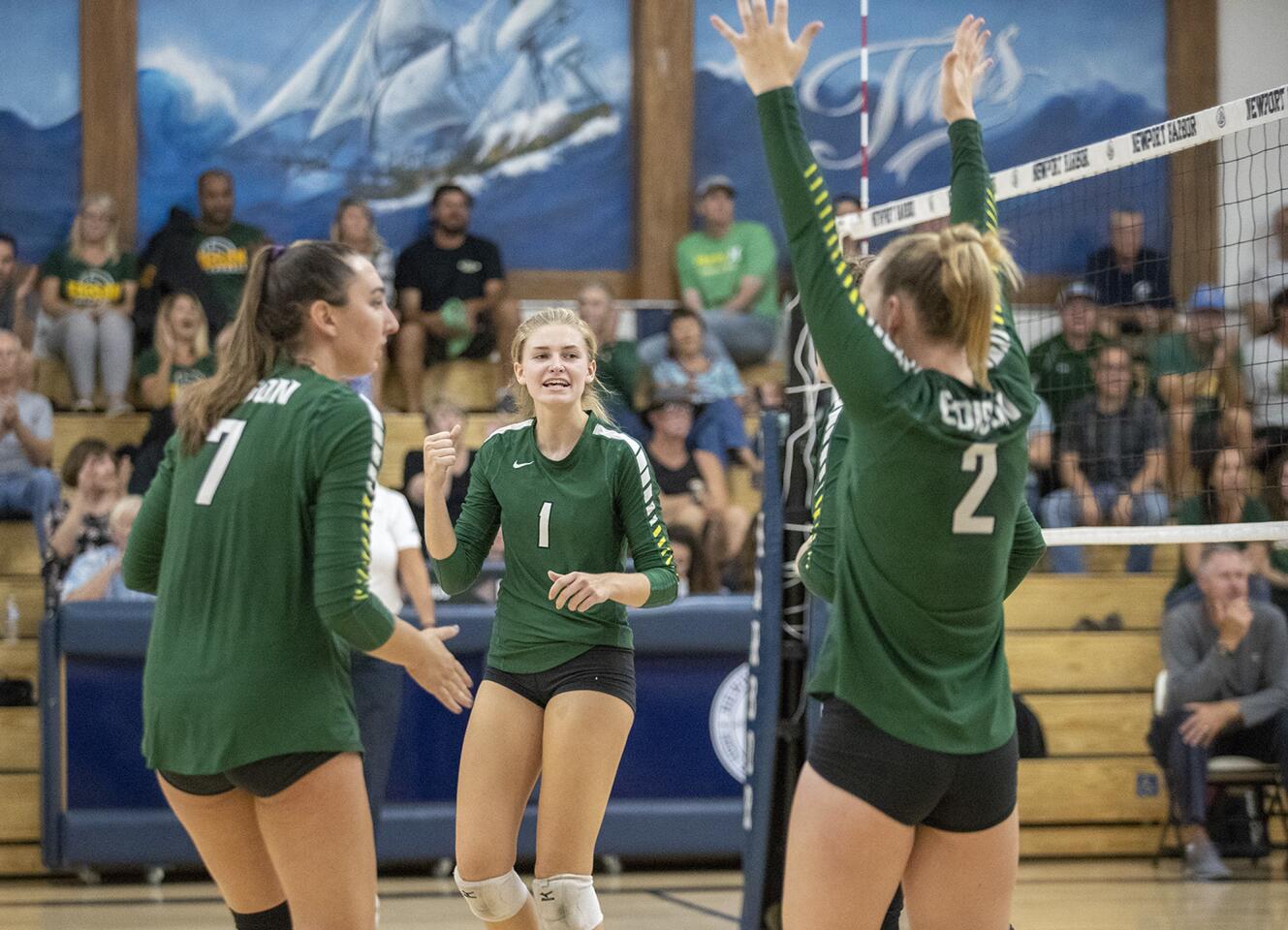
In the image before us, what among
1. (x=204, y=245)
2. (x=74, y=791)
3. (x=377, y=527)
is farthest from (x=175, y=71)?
(x=377, y=527)

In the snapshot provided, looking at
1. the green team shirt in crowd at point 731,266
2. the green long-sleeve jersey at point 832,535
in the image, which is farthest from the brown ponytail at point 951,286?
the green team shirt in crowd at point 731,266

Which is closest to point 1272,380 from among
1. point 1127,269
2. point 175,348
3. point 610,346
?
point 1127,269

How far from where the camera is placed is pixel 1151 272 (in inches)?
447

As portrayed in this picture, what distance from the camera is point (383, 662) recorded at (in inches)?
212

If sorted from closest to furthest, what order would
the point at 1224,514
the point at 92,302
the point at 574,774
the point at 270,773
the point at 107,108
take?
the point at 270,773 → the point at 574,774 → the point at 1224,514 → the point at 92,302 → the point at 107,108

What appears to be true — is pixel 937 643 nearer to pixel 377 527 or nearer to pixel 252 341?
pixel 252 341

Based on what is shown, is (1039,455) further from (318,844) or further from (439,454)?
(318,844)

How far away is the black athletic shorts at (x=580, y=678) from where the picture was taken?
4.16 m

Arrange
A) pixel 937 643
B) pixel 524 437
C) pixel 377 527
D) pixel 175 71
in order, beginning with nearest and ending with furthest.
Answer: pixel 937 643 < pixel 524 437 < pixel 377 527 < pixel 175 71

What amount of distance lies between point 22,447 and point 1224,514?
6.91 meters

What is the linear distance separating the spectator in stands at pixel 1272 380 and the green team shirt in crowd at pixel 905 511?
230 inches

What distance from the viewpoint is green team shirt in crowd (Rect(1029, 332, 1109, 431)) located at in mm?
9003

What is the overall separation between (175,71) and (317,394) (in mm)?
9645

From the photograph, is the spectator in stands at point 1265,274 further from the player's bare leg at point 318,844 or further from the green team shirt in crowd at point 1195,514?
the player's bare leg at point 318,844
